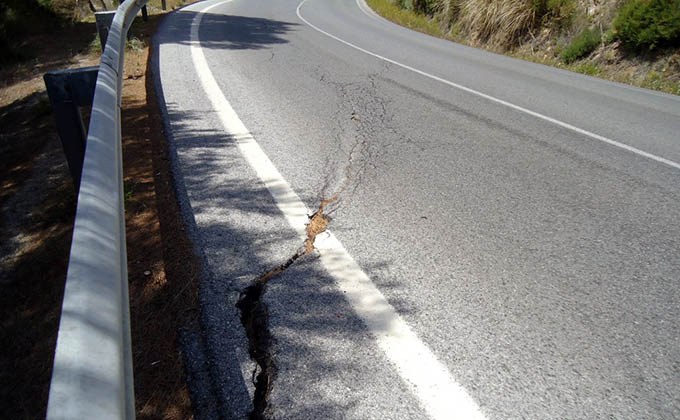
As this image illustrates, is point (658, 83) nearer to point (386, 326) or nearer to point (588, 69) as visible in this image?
point (588, 69)

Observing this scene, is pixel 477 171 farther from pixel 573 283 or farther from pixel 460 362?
pixel 460 362

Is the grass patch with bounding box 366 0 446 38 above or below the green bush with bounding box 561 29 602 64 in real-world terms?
above

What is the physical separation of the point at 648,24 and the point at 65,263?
1022 centimetres

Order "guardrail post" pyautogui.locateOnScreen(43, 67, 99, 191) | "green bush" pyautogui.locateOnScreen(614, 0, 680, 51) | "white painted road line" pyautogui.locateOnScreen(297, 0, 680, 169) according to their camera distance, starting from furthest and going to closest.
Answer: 1. "green bush" pyautogui.locateOnScreen(614, 0, 680, 51)
2. "white painted road line" pyautogui.locateOnScreen(297, 0, 680, 169)
3. "guardrail post" pyautogui.locateOnScreen(43, 67, 99, 191)

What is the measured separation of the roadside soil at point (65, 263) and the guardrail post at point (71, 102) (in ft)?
2.10

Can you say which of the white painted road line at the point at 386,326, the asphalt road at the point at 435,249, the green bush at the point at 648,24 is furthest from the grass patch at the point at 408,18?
the white painted road line at the point at 386,326

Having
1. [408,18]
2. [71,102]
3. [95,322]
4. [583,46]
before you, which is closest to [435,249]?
[71,102]

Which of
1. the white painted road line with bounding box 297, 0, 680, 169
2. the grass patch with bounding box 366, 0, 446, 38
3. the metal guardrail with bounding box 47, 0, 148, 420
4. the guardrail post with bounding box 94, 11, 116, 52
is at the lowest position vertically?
the white painted road line with bounding box 297, 0, 680, 169

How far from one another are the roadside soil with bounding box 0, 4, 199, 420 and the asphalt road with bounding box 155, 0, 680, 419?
0.39 feet

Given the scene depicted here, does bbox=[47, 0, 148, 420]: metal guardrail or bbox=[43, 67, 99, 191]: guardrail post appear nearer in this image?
bbox=[47, 0, 148, 420]: metal guardrail

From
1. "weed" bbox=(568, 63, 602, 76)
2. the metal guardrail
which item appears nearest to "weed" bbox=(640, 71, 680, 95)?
"weed" bbox=(568, 63, 602, 76)

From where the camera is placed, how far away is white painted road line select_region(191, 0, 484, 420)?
1746mm

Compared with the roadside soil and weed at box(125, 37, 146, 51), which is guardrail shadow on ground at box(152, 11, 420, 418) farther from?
weed at box(125, 37, 146, 51)

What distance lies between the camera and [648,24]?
8.74m
